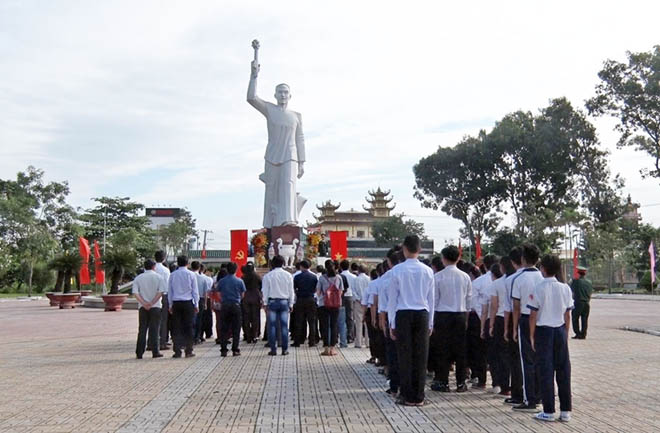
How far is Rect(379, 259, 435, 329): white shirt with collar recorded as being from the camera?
7309 mm

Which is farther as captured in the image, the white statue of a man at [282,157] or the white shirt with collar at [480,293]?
the white statue of a man at [282,157]

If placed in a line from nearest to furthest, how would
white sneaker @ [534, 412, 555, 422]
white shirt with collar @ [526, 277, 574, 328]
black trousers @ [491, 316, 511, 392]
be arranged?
white sneaker @ [534, 412, 555, 422] → white shirt with collar @ [526, 277, 574, 328] → black trousers @ [491, 316, 511, 392]

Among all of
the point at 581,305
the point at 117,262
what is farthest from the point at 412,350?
the point at 117,262

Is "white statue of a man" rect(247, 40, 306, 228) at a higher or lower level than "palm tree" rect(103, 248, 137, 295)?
higher

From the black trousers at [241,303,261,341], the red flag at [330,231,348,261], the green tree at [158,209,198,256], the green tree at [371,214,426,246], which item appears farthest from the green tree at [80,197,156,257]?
the black trousers at [241,303,261,341]

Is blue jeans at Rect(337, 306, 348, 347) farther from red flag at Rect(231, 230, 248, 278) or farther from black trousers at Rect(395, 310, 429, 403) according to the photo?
red flag at Rect(231, 230, 248, 278)

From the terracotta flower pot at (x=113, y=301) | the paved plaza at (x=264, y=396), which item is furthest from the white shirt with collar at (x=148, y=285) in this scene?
the terracotta flower pot at (x=113, y=301)

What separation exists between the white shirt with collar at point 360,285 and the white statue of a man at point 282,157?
732 inches

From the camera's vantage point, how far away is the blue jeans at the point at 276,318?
11688 millimetres

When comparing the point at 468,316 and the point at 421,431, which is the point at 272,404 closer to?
the point at 421,431

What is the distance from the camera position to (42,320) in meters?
21.8

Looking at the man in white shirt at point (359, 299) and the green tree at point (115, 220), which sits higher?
the green tree at point (115, 220)

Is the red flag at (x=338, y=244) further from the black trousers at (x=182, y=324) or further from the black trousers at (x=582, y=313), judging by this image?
the black trousers at (x=182, y=324)

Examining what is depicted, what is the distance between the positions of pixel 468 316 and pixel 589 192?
3997 cm
